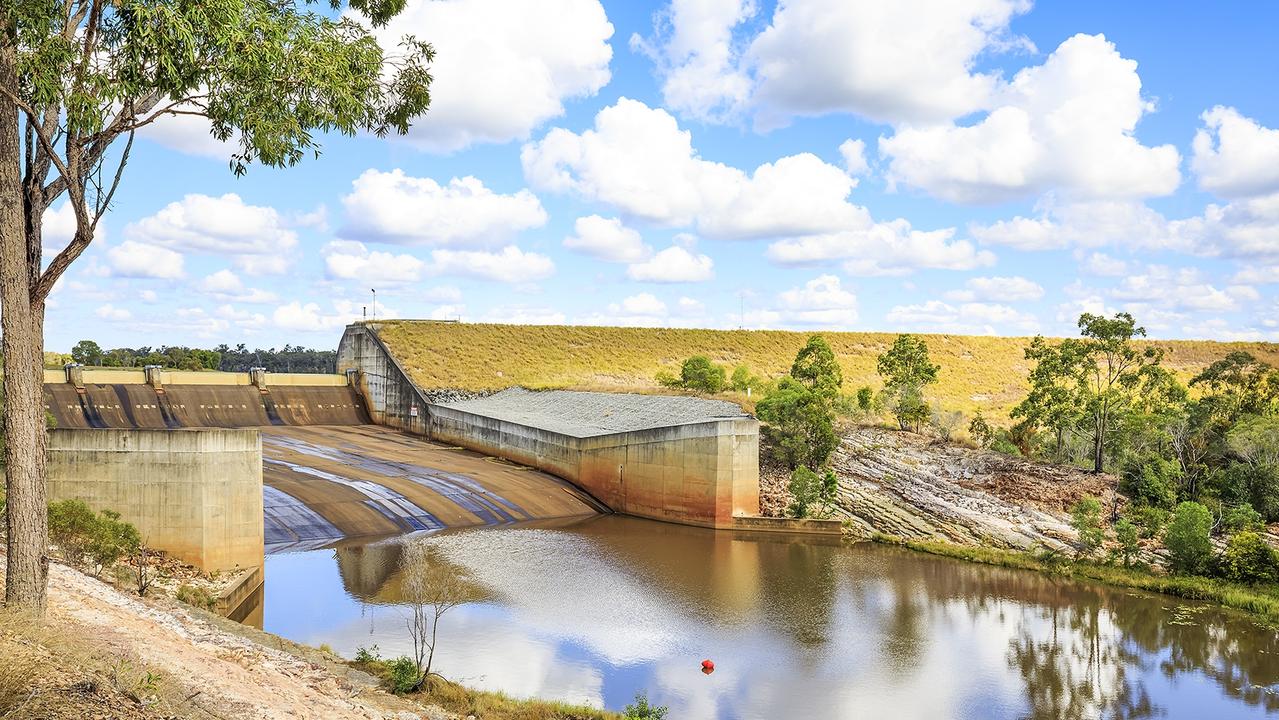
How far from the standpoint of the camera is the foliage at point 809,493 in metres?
32.6

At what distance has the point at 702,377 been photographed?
52594 mm

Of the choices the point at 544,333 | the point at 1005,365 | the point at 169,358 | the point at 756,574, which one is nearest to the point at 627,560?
the point at 756,574

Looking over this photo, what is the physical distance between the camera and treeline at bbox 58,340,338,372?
68562mm

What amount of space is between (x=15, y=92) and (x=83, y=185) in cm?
Answer: 142

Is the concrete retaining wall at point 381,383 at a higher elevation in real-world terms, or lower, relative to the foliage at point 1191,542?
higher

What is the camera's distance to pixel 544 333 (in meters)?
77.5

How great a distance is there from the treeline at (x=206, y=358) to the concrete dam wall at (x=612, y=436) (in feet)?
41.7

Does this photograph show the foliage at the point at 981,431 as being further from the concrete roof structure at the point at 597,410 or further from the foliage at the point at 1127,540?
the foliage at the point at 1127,540

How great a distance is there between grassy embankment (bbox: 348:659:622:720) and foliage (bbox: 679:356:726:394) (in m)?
36.9

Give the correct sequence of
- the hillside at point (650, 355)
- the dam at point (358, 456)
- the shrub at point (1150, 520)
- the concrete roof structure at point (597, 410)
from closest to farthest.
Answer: the dam at point (358, 456) < the shrub at point (1150, 520) < the concrete roof structure at point (597, 410) < the hillside at point (650, 355)

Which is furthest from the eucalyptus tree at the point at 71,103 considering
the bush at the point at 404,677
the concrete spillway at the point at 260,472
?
the concrete spillway at the point at 260,472

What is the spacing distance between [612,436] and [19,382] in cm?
2517

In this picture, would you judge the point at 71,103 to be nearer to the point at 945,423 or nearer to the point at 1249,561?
the point at 1249,561

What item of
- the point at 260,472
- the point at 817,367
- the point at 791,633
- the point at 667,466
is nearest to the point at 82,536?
the point at 260,472
